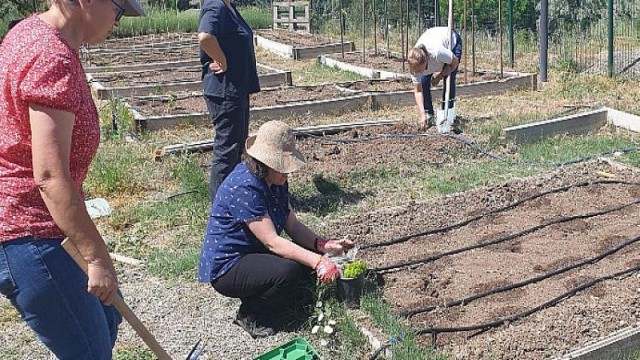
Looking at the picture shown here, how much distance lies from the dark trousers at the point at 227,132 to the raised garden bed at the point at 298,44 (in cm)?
892

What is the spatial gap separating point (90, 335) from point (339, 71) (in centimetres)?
1137

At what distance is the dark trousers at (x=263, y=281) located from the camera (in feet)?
13.5

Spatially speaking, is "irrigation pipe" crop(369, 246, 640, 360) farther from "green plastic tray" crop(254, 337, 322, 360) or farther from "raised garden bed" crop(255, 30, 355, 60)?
"raised garden bed" crop(255, 30, 355, 60)

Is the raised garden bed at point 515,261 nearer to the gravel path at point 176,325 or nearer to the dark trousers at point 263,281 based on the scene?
the dark trousers at point 263,281

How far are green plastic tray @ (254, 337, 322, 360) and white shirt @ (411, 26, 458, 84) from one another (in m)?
4.94

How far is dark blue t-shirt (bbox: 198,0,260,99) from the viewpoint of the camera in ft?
18.7

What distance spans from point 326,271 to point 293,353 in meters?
0.63

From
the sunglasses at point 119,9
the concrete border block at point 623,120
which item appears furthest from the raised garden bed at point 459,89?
the sunglasses at point 119,9

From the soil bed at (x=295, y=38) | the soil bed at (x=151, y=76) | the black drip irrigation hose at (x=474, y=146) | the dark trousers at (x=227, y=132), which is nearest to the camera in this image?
the dark trousers at (x=227, y=132)

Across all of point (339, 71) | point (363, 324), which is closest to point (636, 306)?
point (363, 324)

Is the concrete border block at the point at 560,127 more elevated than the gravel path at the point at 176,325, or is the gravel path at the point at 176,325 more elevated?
the concrete border block at the point at 560,127

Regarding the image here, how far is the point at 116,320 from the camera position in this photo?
9.61 feet

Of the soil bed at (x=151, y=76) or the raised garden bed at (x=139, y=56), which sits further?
the raised garden bed at (x=139, y=56)

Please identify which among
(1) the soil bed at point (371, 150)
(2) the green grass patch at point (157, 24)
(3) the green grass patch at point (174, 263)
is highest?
(2) the green grass patch at point (157, 24)
